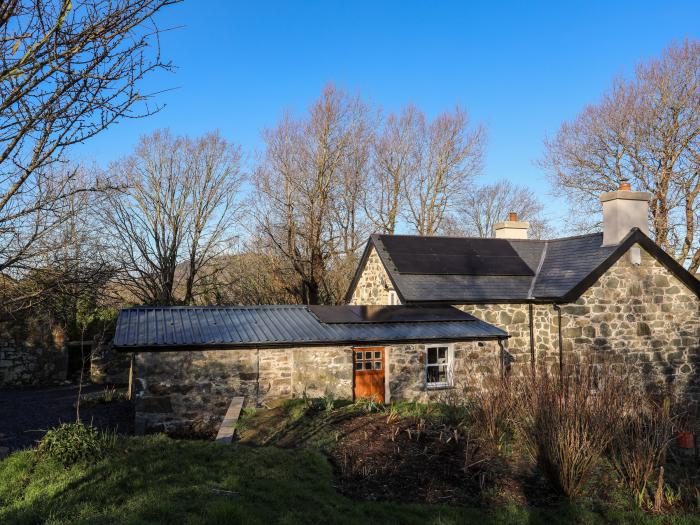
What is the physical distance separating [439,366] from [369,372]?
81.0 inches

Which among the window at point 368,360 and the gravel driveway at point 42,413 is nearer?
the gravel driveway at point 42,413

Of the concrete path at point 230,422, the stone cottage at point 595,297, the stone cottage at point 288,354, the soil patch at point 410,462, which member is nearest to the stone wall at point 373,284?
the stone cottage at point 595,297

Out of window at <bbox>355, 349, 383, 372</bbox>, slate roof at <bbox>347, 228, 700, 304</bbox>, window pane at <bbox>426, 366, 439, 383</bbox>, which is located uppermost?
slate roof at <bbox>347, 228, 700, 304</bbox>

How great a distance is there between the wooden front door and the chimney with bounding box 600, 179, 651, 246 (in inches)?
329

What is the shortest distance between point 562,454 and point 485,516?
1525mm

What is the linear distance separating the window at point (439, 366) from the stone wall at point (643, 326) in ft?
13.0

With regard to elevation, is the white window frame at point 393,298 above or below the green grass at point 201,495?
above

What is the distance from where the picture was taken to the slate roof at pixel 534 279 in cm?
1614

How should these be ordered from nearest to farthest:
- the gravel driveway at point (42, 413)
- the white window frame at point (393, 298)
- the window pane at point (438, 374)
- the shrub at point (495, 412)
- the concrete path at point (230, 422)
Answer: the shrub at point (495, 412) → the concrete path at point (230, 422) → the gravel driveway at point (42, 413) → the window pane at point (438, 374) → the white window frame at point (393, 298)

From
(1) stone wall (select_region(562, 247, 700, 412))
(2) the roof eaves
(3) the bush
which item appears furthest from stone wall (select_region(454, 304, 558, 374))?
(3) the bush

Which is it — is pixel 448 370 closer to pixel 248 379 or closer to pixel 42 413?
pixel 248 379

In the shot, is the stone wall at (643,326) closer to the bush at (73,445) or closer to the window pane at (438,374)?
the window pane at (438,374)

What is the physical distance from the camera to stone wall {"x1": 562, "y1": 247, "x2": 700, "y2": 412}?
16188 millimetres

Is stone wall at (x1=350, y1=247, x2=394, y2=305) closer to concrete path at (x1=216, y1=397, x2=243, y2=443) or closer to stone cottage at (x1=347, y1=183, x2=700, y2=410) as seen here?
stone cottage at (x1=347, y1=183, x2=700, y2=410)
